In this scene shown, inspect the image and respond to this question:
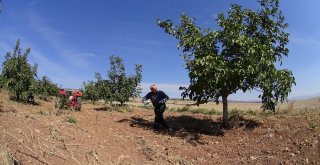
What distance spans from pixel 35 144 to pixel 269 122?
7776mm

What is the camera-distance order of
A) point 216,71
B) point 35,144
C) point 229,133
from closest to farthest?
1. point 35,144
2. point 216,71
3. point 229,133

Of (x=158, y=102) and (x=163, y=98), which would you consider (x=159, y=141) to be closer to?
(x=158, y=102)

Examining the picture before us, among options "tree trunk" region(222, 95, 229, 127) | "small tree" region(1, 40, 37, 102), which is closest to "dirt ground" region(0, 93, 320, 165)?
"tree trunk" region(222, 95, 229, 127)

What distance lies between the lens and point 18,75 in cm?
1819

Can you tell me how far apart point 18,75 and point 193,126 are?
944 cm

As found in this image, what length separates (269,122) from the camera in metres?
13.0

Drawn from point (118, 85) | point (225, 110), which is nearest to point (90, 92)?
point (118, 85)

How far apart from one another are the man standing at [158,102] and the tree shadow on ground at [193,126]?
0.99ft

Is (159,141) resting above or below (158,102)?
below

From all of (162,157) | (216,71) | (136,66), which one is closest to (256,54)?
(216,71)

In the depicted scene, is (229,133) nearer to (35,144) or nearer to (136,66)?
(35,144)

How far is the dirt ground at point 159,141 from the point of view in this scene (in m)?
8.98

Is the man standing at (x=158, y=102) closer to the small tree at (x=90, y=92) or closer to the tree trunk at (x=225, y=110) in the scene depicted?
the tree trunk at (x=225, y=110)

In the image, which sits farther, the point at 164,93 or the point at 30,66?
the point at 30,66
